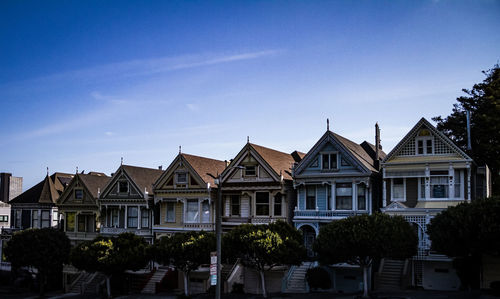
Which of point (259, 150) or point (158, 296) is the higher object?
point (259, 150)

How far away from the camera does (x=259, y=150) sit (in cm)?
4469

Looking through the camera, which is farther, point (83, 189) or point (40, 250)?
point (83, 189)

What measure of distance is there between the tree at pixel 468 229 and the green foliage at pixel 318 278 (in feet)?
30.0

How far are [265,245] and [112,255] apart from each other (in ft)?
46.5

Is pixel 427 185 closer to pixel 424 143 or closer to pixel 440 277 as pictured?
pixel 424 143

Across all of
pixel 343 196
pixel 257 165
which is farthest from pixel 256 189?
pixel 343 196

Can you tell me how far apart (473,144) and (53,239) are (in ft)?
133

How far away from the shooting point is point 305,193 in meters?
42.3

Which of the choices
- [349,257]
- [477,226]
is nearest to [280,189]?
[349,257]

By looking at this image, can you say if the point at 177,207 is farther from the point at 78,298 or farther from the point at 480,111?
the point at 480,111

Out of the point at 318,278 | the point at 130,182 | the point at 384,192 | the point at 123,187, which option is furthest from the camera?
the point at 123,187

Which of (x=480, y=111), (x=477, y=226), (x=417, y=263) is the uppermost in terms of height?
(x=480, y=111)

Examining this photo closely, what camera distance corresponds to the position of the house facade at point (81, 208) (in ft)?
175

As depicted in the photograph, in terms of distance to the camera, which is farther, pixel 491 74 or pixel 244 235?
pixel 491 74
